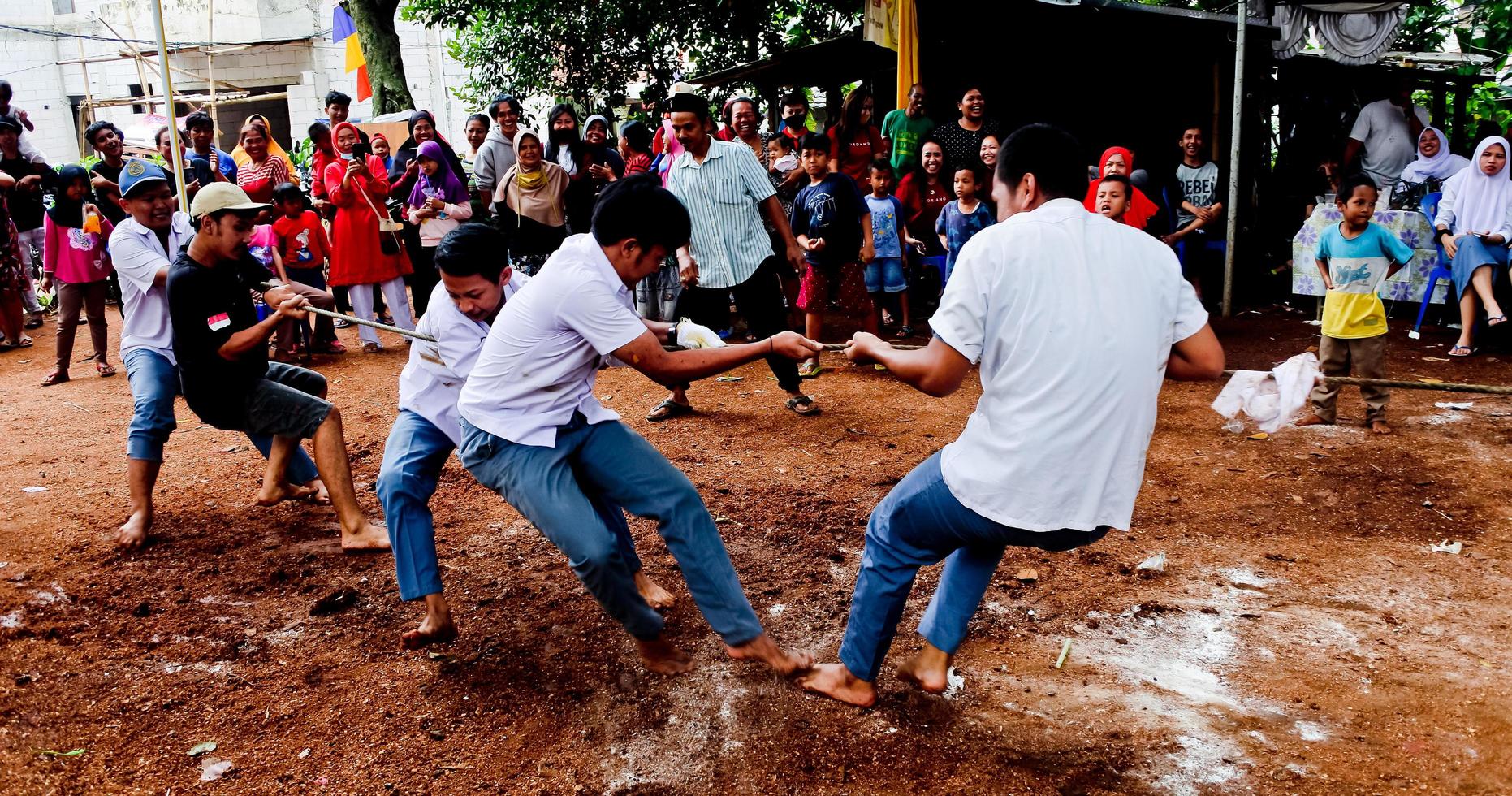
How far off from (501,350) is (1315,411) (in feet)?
17.1

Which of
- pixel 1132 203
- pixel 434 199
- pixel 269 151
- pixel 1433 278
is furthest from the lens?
pixel 269 151

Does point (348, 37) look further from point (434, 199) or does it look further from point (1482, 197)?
point (1482, 197)

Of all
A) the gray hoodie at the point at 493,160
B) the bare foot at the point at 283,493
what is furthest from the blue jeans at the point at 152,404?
the gray hoodie at the point at 493,160

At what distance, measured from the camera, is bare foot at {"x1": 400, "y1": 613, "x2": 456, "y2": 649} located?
380 centimetres

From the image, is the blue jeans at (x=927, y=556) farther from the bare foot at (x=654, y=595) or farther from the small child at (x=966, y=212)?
the small child at (x=966, y=212)

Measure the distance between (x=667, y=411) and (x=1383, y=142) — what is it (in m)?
8.37

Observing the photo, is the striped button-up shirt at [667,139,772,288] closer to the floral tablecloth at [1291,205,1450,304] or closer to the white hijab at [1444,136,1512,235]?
the floral tablecloth at [1291,205,1450,304]

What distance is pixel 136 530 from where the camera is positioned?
495cm

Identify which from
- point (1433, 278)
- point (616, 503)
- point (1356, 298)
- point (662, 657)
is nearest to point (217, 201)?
point (616, 503)

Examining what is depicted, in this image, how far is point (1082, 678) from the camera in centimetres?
345

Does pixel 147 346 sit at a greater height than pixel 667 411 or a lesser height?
greater

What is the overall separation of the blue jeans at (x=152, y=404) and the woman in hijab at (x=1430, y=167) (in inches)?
392

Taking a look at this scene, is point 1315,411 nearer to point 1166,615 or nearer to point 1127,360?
point 1166,615

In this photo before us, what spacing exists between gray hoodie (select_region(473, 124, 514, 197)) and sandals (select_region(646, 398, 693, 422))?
3.38m
